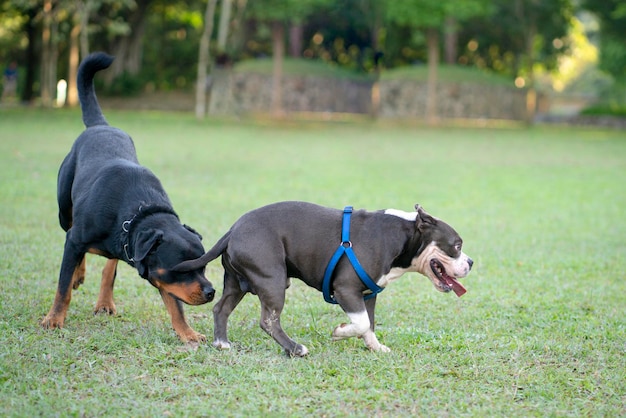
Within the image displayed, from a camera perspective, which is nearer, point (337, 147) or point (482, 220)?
point (482, 220)

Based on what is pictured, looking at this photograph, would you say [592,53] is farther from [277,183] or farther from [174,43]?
[277,183]

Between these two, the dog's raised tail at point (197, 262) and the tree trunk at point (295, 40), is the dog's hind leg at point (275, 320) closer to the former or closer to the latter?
the dog's raised tail at point (197, 262)

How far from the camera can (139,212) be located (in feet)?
20.0

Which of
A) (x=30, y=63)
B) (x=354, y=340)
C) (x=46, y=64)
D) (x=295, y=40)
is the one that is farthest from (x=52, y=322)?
(x=295, y=40)

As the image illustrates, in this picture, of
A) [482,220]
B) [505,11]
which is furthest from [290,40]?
[482,220]

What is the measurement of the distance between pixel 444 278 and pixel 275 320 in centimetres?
127

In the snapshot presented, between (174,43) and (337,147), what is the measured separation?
30396mm

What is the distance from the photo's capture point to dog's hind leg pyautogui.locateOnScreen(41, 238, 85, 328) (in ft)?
20.9

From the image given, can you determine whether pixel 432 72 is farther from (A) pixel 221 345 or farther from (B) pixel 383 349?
(A) pixel 221 345

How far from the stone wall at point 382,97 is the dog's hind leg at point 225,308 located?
38773mm

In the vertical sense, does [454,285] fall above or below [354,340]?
above

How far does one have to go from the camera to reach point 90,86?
7949mm

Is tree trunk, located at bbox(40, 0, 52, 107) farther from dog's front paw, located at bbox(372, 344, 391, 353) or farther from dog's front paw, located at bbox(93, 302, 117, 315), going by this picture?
dog's front paw, located at bbox(372, 344, 391, 353)

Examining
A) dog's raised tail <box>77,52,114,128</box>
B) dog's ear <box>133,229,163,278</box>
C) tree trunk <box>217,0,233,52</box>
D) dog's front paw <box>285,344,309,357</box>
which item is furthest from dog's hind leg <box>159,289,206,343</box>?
tree trunk <box>217,0,233,52</box>
